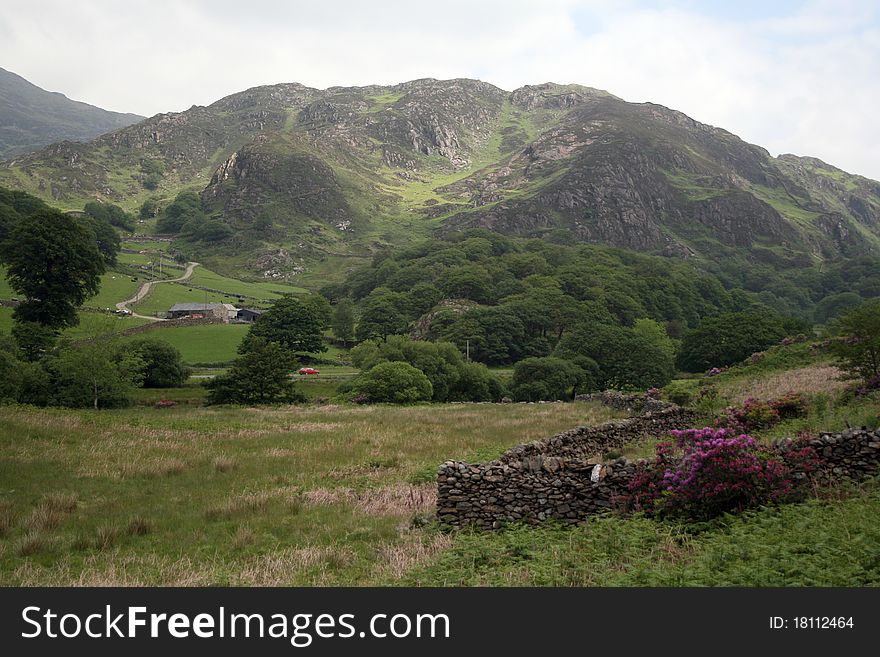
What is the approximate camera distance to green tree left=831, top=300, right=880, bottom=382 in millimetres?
22906

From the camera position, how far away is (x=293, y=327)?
328ft

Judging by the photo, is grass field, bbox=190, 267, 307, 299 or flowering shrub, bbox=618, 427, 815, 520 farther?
grass field, bbox=190, 267, 307, 299

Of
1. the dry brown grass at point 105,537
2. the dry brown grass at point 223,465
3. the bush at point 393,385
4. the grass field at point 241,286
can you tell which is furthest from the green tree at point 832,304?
the dry brown grass at point 105,537

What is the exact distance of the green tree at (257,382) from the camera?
4947 centimetres

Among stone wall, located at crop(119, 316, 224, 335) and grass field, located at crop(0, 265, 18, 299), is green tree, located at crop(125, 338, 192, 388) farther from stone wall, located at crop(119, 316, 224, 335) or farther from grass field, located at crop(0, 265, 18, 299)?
grass field, located at crop(0, 265, 18, 299)

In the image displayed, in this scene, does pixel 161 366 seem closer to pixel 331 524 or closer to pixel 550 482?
pixel 331 524

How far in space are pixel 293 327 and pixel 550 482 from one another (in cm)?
9326

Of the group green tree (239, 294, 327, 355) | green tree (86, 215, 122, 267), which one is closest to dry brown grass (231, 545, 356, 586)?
green tree (239, 294, 327, 355)

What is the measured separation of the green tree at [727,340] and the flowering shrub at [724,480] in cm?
8554

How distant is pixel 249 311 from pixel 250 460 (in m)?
115

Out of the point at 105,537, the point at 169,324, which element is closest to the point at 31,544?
the point at 105,537

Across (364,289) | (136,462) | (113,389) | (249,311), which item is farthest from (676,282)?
(136,462)

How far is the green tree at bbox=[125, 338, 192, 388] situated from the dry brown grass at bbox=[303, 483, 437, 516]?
186ft
